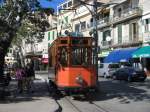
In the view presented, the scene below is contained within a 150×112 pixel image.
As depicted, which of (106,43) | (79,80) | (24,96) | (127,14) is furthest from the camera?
(106,43)

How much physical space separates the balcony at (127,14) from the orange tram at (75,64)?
121 feet

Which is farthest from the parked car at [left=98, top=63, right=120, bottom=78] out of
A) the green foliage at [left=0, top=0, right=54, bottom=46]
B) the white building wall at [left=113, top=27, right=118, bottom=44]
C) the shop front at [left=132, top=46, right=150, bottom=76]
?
the green foliage at [left=0, top=0, right=54, bottom=46]

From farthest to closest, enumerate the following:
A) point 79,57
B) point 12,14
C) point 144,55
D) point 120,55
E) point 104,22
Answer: point 104,22 < point 120,55 < point 144,55 < point 12,14 < point 79,57

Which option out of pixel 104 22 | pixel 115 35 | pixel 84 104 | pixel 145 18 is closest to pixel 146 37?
pixel 145 18

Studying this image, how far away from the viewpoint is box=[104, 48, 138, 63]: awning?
59225 millimetres

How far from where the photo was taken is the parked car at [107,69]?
54266mm

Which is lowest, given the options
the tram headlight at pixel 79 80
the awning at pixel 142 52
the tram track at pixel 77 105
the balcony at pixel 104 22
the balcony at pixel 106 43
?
the tram track at pixel 77 105

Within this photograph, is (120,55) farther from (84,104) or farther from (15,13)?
(84,104)

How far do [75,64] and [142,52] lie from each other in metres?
32.3

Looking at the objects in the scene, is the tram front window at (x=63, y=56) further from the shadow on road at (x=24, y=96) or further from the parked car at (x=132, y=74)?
the parked car at (x=132, y=74)

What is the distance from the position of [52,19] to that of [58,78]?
306 feet

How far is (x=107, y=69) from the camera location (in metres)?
55.2

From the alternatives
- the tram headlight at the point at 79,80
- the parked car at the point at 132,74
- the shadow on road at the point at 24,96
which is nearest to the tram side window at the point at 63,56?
the tram headlight at the point at 79,80

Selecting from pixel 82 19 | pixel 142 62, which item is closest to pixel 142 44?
pixel 142 62
